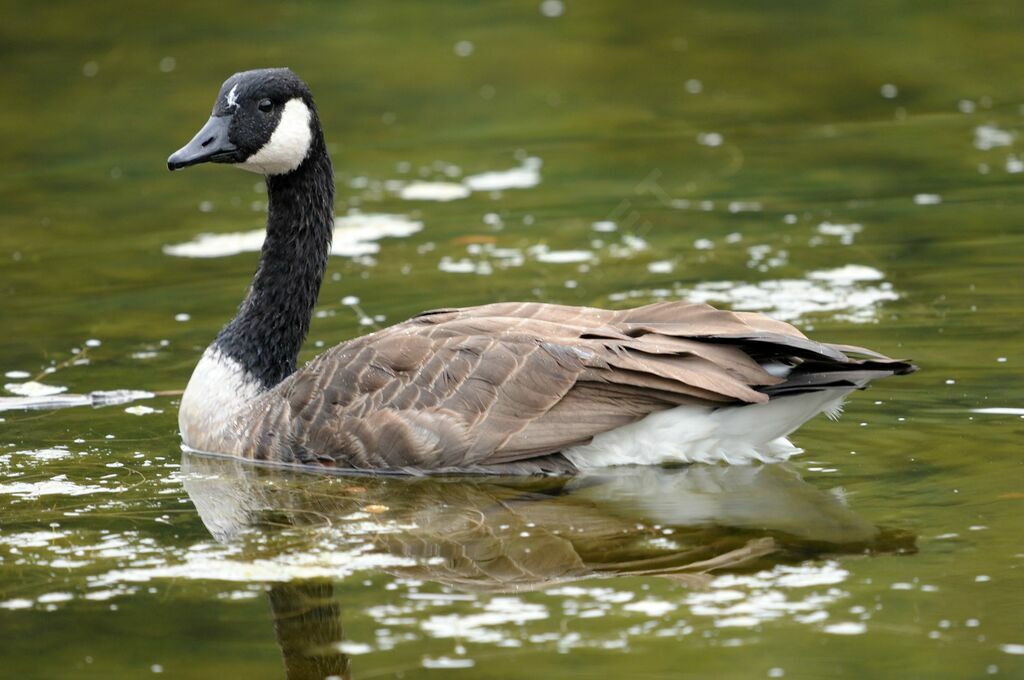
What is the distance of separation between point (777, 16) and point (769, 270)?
11376 millimetres

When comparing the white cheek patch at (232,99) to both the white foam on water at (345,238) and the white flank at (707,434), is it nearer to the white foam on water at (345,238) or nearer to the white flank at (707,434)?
the white flank at (707,434)

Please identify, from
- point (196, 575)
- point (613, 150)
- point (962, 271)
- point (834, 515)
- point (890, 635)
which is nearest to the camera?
point (890, 635)

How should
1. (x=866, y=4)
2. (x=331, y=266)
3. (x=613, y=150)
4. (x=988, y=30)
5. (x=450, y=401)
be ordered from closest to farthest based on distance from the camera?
(x=450, y=401)
(x=331, y=266)
(x=613, y=150)
(x=988, y=30)
(x=866, y=4)

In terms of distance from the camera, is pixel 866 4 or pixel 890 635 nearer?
pixel 890 635

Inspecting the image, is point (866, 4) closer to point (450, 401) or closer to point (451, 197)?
point (451, 197)

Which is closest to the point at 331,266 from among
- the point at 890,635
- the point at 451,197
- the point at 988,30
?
the point at 451,197

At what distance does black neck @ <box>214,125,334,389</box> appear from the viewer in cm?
980

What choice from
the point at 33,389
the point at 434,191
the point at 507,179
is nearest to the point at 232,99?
the point at 33,389

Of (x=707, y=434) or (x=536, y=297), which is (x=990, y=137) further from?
(x=707, y=434)

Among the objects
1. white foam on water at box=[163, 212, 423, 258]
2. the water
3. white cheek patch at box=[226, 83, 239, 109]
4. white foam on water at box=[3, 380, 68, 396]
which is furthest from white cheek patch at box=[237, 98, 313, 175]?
white foam on water at box=[163, 212, 423, 258]

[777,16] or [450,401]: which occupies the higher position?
[777,16]

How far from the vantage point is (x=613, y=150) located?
16.9 metres

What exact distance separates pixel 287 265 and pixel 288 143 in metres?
0.76

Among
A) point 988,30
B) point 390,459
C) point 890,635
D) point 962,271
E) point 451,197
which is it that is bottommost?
point 890,635
